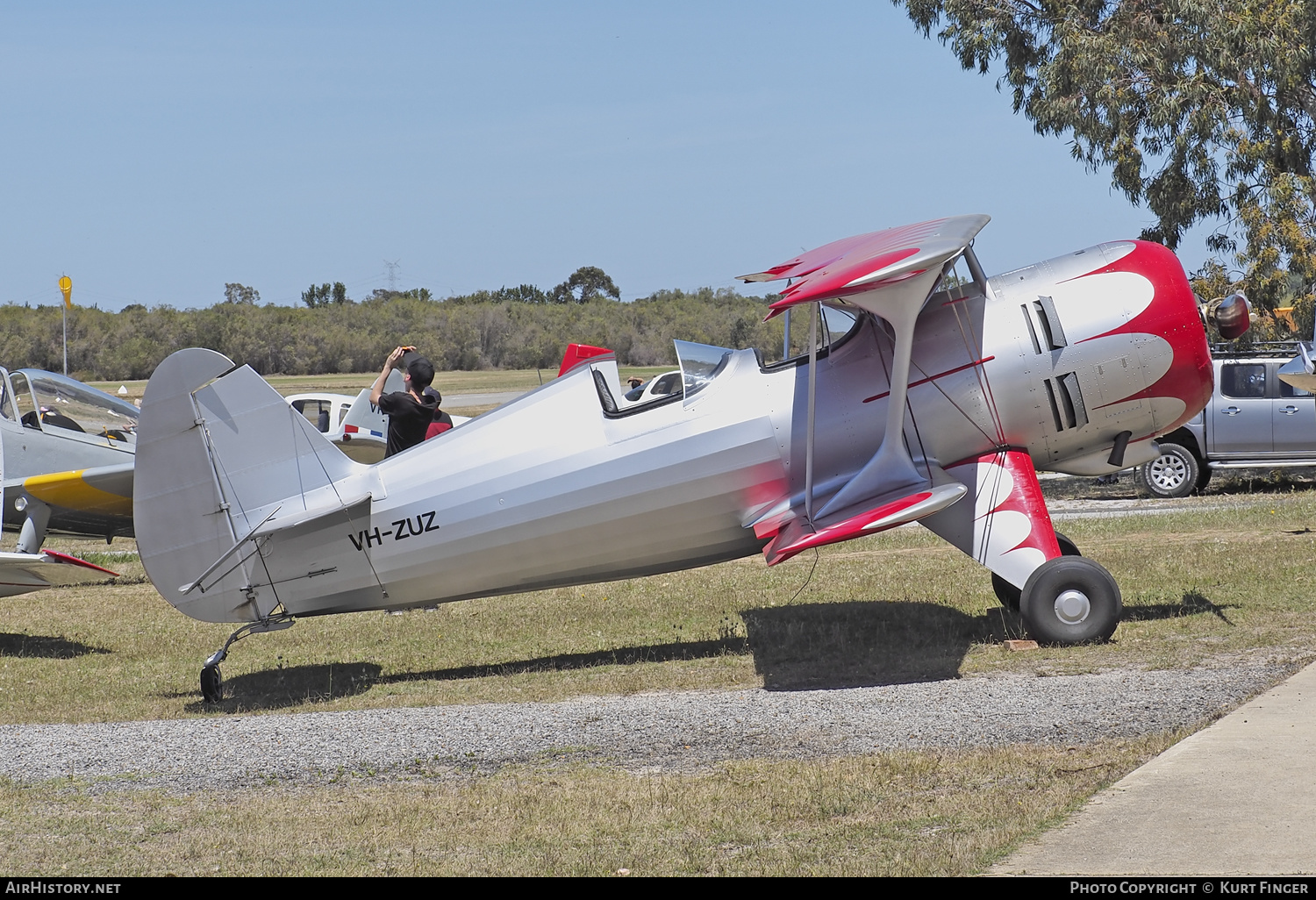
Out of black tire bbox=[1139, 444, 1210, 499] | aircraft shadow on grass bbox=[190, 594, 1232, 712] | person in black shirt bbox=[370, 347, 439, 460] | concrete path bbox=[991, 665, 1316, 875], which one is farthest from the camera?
black tire bbox=[1139, 444, 1210, 499]

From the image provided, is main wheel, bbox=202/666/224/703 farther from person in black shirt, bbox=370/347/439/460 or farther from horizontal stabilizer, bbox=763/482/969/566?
horizontal stabilizer, bbox=763/482/969/566

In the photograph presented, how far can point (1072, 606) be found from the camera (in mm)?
8617

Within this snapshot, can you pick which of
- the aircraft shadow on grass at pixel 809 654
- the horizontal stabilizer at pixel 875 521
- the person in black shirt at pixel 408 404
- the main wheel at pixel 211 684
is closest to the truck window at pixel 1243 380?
the aircraft shadow on grass at pixel 809 654

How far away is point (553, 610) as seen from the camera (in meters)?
12.0

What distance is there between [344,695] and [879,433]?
14.1ft

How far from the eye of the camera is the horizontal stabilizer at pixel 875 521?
8.07 metres

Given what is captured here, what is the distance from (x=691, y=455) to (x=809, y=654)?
1.75 metres

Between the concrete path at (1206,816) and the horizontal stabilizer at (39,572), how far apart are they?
9.77 metres

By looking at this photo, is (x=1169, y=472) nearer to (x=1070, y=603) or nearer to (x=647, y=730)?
(x=1070, y=603)

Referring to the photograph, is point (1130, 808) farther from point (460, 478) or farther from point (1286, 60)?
point (1286, 60)

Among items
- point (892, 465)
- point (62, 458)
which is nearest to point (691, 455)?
point (892, 465)

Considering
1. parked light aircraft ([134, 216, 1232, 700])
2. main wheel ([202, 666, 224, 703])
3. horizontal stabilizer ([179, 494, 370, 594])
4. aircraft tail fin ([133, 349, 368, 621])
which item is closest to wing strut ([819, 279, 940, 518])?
parked light aircraft ([134, 216, 1232, 700])

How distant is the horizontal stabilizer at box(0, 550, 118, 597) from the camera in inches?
456

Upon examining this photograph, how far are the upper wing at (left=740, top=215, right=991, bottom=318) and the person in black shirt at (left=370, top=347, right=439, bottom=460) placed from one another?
358 centimetres
